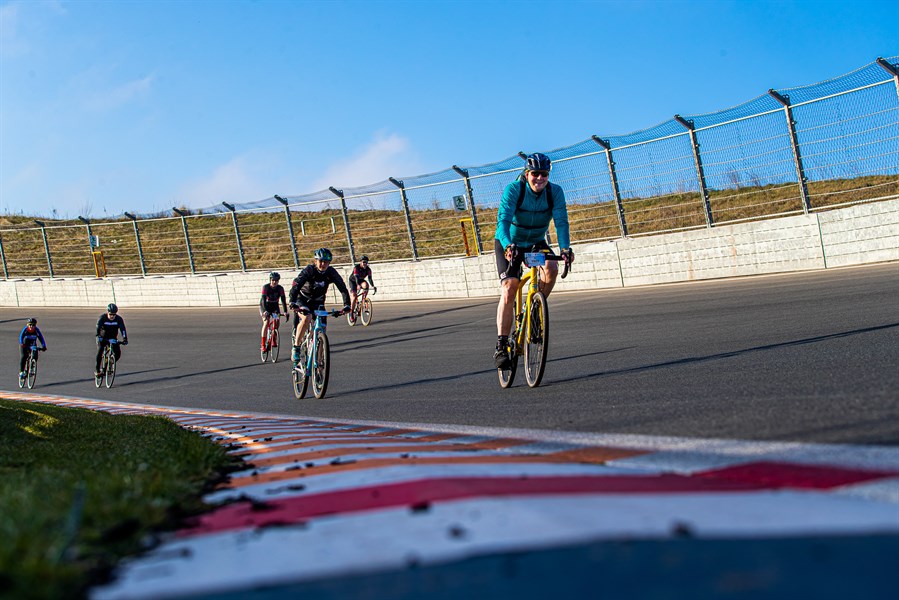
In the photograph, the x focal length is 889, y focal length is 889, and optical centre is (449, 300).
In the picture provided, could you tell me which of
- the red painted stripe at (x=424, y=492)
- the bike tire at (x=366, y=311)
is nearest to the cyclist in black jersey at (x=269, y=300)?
the bike tire at (x=366, y=311)

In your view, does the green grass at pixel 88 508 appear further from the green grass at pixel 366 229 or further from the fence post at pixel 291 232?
the fence post at pixel 291 232

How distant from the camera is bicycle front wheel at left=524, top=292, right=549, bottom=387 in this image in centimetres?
746

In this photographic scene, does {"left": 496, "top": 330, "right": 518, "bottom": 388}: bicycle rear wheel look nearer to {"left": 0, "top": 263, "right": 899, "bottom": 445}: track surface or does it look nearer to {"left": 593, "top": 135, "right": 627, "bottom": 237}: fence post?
{"left": 0, "top": 263, "right": 899, "bottom": 445}: track surface

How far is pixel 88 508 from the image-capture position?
2734mm

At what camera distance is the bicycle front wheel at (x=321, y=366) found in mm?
10516

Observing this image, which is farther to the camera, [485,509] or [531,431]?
[531,431]

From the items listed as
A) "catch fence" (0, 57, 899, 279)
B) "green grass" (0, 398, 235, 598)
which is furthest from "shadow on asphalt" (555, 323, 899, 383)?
"catch fence" (0, 57, 899, 279)

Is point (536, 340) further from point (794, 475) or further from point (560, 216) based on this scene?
point (794, 475)

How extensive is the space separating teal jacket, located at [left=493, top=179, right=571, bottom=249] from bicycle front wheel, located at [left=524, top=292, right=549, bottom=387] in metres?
0.56

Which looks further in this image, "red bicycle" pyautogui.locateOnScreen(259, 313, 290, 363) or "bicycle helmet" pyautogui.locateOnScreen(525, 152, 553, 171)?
"red bicycle" pyautogui.locateOnScreen(259, 313, 290, 363)

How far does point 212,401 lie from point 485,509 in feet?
35.2

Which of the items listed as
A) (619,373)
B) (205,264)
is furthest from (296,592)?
(205,264)

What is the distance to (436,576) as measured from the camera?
207 cm

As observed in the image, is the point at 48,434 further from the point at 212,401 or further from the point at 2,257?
the point at 2,257
